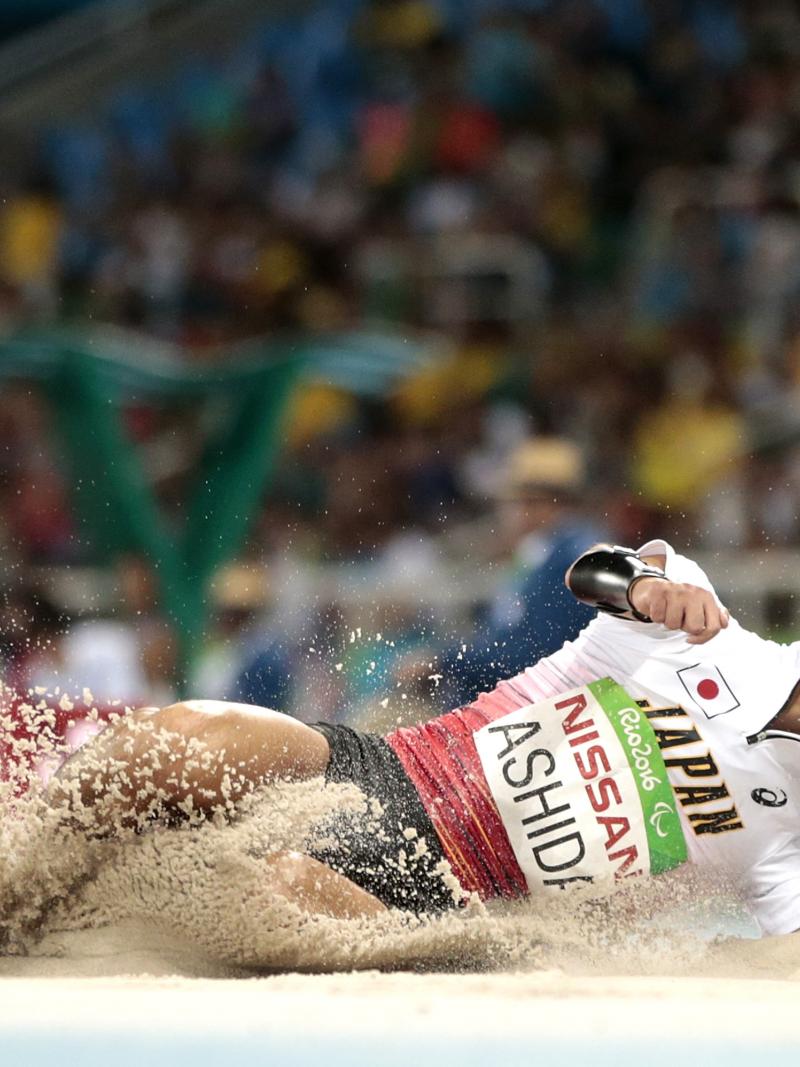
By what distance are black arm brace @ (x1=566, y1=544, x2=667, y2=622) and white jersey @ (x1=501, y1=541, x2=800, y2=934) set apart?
97mm

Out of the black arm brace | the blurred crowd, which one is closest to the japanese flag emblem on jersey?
the black arm brace

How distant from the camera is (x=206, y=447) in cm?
670

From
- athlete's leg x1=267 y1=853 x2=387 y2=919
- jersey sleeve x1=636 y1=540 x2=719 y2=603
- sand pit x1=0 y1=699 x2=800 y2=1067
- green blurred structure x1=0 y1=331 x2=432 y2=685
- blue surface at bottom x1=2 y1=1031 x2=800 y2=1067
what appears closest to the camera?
blue surface at bottom x1=2 y1=1031 x2=800 y2=1067

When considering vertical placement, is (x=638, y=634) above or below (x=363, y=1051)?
above

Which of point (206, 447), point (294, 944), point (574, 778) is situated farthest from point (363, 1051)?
point (206, 447)

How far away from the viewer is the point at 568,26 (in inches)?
378

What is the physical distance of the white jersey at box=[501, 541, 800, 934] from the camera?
298cm

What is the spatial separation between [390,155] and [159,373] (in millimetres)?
3955

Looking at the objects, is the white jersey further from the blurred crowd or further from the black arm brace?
the blurred crowd

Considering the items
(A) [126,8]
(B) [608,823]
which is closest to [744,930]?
(B) [608,823]

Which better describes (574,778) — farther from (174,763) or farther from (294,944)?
(174,763)

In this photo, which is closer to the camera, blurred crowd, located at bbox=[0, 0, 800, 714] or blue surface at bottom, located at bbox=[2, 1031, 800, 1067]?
blue surface at bottom, located at bbox=[2, 1031, 800, 1067]

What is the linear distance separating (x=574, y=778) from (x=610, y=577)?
0.42m

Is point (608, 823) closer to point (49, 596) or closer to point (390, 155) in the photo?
point (49, 596)
